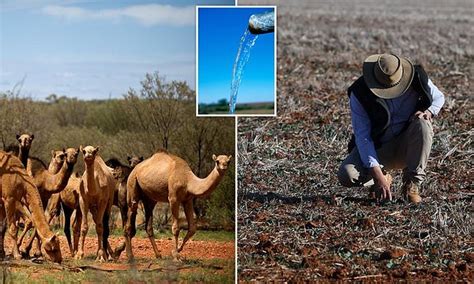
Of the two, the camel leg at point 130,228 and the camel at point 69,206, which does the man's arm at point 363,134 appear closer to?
the camel leg at point 130,228

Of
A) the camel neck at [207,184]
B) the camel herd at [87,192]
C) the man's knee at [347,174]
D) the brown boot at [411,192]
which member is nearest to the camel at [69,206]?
the camel herd at [87,192]

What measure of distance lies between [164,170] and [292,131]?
1933 mm

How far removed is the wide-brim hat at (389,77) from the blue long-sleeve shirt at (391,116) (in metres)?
0.14

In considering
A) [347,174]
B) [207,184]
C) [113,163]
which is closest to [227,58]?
Answer: [207,184]

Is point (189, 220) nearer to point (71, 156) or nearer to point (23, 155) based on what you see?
point (71, 156)

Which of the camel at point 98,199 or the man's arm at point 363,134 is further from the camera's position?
the camel at point 98,199

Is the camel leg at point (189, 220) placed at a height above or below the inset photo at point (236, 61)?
below

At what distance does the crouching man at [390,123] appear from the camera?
38.2 ft

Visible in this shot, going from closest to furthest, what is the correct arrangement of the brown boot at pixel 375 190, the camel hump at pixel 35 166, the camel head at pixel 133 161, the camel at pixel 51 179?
the camel at pixel 51 179 < the camel hump at pixel 35 166 < the brown boot at pixel 375 190 < the camel head at pixel 133 161

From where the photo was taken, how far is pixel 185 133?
12.2 meters

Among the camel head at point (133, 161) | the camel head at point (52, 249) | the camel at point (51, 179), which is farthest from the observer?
the camel head at point (133, 161)

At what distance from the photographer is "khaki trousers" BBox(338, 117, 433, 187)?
11727 millimetres

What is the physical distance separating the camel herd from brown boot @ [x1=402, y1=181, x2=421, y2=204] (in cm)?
174

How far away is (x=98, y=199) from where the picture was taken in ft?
38.7
